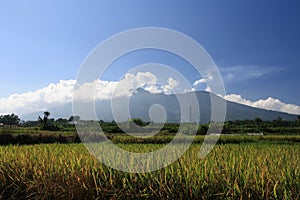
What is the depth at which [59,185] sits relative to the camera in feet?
9.89

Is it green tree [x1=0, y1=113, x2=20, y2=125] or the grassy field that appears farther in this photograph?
green tree [x1=0, y1=113, x2=20, y2=125]

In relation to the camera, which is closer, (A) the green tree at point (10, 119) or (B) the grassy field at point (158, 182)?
(B) the grassy field at point (158, 182)

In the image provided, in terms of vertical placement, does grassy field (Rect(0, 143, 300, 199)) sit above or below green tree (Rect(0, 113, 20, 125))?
below

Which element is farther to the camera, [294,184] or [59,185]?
[59,185]

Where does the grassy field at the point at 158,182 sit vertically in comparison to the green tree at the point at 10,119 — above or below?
below

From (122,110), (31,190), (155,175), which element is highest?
(122,110)

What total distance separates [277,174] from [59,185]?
6.50 feet

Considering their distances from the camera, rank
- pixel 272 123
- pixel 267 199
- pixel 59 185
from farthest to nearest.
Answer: pixel 272 123 → pixel 59 185 → pixel 267 199

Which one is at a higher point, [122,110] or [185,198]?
[122,110]

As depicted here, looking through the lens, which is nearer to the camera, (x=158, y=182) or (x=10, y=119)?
(x=158, y=182)

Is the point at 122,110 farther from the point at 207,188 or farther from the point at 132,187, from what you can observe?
the point at 207,188

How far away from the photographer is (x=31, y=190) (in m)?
3.24

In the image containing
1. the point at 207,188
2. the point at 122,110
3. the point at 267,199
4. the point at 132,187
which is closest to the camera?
the point at 267,199

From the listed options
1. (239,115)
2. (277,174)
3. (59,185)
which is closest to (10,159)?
(59,185)
